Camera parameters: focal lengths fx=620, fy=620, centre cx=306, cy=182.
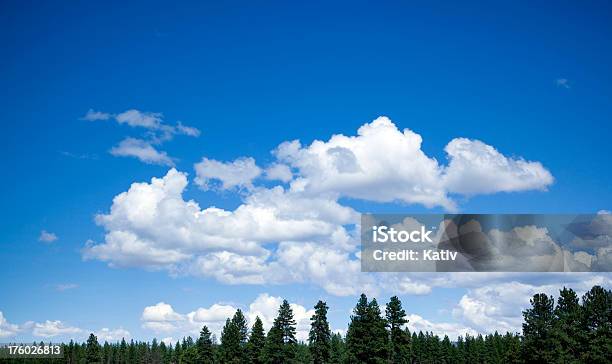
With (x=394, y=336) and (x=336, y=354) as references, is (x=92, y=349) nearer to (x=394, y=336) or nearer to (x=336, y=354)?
(x=336, y=354)

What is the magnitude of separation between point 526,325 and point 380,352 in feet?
60.0

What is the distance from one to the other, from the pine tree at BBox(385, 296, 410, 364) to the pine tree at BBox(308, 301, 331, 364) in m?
13.2

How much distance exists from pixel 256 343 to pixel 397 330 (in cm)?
2170

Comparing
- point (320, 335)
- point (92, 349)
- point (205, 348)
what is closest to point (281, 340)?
point (320, 335)

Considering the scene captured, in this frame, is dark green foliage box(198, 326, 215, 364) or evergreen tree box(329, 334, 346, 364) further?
dark green foliage box(198, 326, 215, 364)

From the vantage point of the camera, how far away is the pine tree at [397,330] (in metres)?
92.4

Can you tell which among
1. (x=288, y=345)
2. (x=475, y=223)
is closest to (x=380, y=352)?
(x=288, y=345)

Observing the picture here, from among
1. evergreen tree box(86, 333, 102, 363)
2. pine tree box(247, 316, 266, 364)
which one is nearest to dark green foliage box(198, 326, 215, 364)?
pine tree box(247, 316, 266, 364)

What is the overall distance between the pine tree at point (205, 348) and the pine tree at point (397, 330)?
35.7m

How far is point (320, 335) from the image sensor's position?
8312cm

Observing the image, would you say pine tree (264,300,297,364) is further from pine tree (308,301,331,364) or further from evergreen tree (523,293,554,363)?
evergreen tree (523,293,554,363)

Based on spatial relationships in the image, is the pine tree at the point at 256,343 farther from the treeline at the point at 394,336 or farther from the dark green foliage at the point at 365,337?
the dark green foliage at the point at 365,337

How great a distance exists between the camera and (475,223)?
68.9 meters

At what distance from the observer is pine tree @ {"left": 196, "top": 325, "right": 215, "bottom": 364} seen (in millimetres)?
110812
